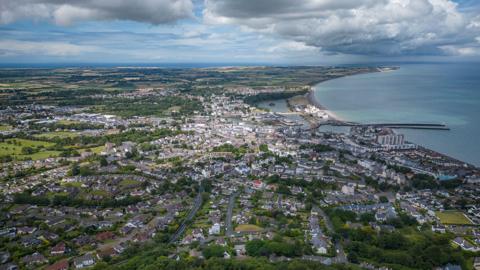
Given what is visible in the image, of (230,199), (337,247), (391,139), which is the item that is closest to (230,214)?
(230,199)

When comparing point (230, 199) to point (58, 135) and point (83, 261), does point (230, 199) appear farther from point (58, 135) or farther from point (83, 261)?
point (58, 135)

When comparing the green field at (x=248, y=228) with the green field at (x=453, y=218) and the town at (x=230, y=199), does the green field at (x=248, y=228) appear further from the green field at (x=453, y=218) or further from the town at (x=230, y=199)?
the green field at (x=453, y=218)

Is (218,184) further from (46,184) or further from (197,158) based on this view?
(46,184)

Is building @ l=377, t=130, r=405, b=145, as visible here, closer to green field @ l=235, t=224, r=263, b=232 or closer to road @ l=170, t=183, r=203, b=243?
road @ l=170, t=183, r=203, b=243

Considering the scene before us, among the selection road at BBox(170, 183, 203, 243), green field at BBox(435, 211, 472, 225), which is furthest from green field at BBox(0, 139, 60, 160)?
green field at BBox(435, 211, 472, 225)

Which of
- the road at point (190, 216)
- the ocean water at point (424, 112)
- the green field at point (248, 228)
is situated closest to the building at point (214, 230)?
the green field at point (248, 228)

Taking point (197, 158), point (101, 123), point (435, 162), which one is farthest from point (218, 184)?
point (101, 123)
